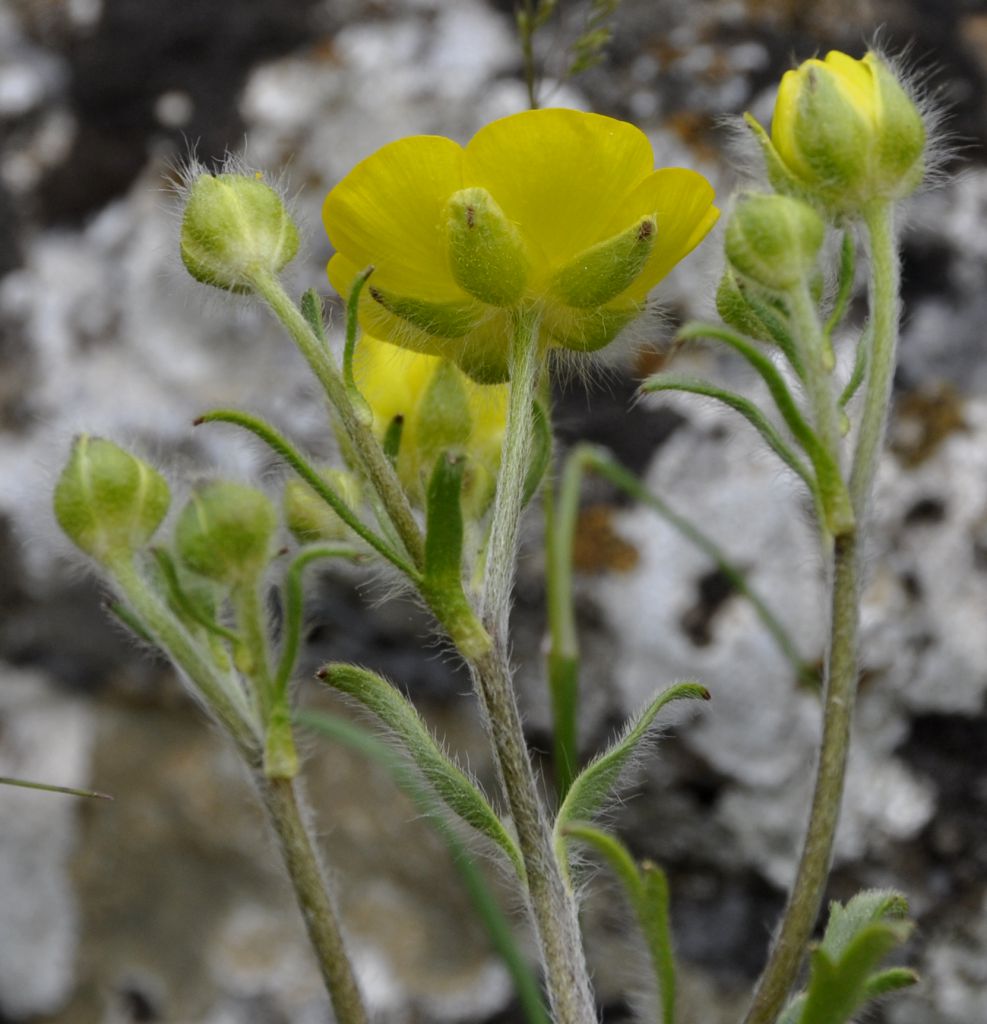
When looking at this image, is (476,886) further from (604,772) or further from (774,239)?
(774,239)

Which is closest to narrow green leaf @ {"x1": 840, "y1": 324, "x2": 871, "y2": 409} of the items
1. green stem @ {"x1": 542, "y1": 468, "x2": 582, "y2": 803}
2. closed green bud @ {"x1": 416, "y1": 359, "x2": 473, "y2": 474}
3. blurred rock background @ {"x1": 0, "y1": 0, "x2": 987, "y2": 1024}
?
closed green bud @ {"x1": 416, "y1": 359, "x2": 473, "y2": 474}

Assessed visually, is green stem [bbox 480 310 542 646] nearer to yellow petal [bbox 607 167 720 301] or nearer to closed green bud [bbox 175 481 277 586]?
yellow petal [bbox 607 167 720 301]

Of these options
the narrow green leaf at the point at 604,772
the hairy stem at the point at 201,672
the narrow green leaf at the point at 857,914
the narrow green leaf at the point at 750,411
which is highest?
the narrow green leaf at the point at 750,411

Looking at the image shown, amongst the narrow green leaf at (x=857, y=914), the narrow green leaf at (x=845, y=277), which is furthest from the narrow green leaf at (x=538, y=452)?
the narrow green leaf at (x=857, y=914)

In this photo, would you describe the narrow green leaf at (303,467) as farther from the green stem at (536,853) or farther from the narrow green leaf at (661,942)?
the narrow green leaf at (661,942)

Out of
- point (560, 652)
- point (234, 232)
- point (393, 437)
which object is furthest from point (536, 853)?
point (560, 652)

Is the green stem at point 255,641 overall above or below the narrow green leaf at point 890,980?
above

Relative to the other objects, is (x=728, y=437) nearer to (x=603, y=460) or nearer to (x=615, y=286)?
(x=603, y=460)
